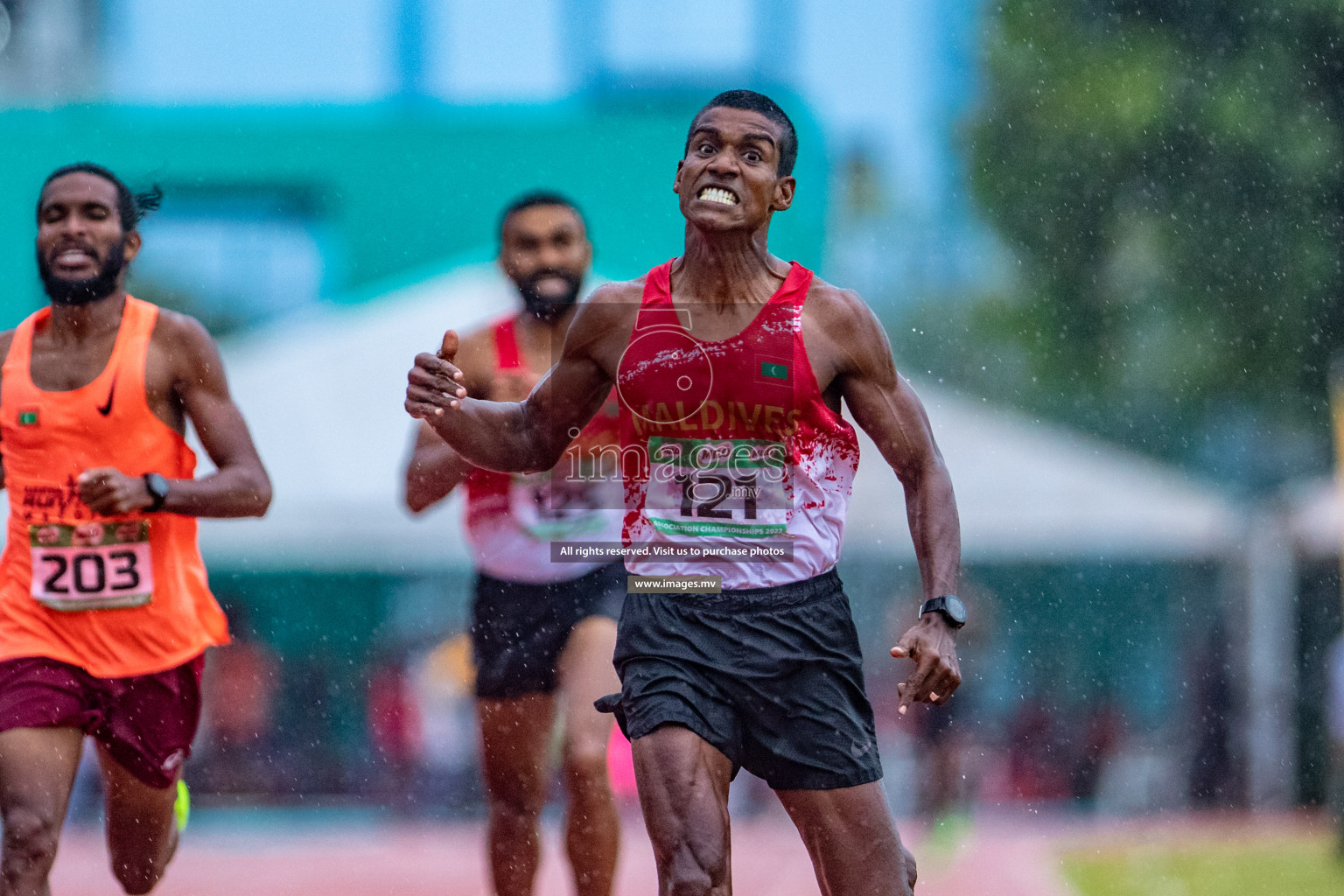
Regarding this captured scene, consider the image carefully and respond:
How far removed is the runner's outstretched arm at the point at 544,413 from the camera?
13.6 ft

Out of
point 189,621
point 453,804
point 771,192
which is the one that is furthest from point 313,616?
point 771,192

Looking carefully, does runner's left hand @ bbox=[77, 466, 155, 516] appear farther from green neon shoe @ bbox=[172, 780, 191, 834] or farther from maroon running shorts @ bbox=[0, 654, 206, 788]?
green neon shoe @ bbox=[172, 780, 191, 834]

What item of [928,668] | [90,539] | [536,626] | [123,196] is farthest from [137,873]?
[928,668]

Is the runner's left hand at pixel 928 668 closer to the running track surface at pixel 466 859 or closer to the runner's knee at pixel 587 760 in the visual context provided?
the runner's knee at pixel 587 760

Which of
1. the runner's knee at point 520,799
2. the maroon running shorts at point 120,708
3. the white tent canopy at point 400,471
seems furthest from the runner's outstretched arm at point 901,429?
the white tent canopy at point 400,471

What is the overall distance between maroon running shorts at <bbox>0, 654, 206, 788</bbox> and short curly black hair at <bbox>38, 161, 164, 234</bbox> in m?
1.28

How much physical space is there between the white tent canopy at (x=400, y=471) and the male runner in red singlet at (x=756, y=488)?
6.90m

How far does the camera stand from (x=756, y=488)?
4.03m

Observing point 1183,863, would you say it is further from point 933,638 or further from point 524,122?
point 524,122

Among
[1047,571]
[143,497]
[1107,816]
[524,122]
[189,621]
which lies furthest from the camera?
[524,122]

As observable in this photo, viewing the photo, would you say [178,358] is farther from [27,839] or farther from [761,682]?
[761,682]

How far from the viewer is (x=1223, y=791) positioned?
1609cm

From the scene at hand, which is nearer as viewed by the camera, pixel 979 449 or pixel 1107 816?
pixel 979 449

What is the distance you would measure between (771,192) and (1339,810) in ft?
31.3
